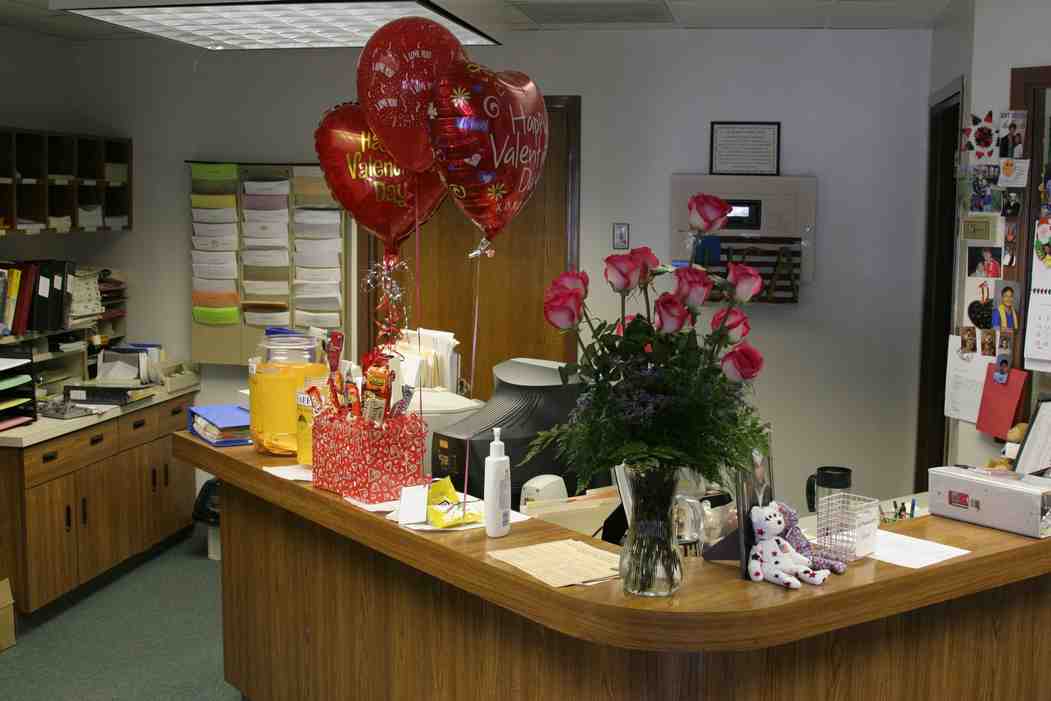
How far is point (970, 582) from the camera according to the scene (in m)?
2.55

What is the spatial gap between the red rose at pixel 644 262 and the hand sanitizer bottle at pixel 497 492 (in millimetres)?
614

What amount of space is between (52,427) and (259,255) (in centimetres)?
157

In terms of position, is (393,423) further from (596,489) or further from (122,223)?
(122,223)

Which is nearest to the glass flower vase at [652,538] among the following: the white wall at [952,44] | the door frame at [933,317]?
the white wall at [952,44]

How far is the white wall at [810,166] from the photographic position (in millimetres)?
A: 5512

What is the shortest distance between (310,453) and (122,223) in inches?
127

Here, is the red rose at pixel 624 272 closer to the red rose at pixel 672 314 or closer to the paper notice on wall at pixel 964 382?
the red rose at pixel 672 314

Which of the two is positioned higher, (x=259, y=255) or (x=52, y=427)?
(x=259, y=255)

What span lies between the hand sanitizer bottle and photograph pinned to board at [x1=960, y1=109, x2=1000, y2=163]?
8.18 ft

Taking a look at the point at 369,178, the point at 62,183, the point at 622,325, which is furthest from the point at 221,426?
the point at 62,183

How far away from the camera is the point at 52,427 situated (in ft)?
15.7

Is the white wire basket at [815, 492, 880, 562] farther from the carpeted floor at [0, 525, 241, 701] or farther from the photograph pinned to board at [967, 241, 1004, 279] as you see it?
the carpeted floor at [0, 525, 241, 701]

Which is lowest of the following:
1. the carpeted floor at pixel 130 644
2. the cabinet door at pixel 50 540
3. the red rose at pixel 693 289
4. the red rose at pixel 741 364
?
the carpeted floor at pixel 130 644

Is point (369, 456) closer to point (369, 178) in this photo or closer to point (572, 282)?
point (369, 178)
